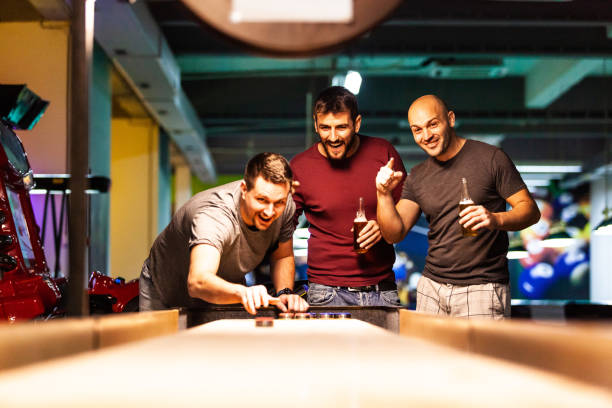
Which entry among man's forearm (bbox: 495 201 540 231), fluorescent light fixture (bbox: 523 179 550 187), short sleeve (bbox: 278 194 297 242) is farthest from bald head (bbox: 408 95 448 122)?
fluorescent light fixture (bbox: 523 179 550 187)

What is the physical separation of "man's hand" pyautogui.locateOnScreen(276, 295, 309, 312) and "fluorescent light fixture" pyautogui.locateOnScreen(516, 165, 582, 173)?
11172 mm

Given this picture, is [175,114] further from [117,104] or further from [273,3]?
[273,3]

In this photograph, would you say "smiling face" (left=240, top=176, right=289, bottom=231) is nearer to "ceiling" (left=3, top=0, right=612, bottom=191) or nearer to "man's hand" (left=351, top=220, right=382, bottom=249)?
"man's hand" (left=351, top=220, right=382, bottom=249)

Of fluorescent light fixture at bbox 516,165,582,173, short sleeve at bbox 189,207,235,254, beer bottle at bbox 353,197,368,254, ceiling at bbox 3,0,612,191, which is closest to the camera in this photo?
short sleeve at bbox 189,207,235,254

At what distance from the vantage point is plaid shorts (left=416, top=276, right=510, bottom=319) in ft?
8.69

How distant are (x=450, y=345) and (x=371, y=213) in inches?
62.4

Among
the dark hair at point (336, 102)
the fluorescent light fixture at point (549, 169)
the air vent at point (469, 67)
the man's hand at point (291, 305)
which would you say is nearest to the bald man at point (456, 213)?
the dark hair at point (336, 102)

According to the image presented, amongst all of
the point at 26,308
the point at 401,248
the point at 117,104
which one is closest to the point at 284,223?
the point at 26,308

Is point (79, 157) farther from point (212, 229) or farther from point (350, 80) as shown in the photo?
point (350, 80)

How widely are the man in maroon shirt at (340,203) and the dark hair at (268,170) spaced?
423mm

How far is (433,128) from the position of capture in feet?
9.36

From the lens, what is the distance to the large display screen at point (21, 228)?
3.43 m

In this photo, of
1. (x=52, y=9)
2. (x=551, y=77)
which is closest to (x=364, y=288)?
(x=52, y=9)

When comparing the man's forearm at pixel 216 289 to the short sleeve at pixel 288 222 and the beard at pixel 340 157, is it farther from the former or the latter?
the beard at pixel 340 157
